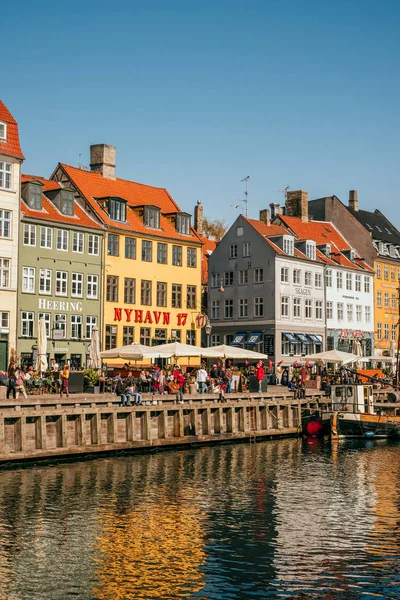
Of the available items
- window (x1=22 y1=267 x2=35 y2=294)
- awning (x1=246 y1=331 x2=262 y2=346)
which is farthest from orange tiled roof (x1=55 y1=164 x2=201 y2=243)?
awning (x1=246 y1=331 x2=262 y2=346)

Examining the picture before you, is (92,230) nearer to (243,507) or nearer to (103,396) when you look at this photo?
(103,396)

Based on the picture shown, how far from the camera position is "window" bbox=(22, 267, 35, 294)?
55219 millimetres

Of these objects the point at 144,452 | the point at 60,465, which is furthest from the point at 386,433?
the point at 60,465

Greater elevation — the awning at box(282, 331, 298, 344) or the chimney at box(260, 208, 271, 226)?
the chimney at box(260, 208, 271, 226)

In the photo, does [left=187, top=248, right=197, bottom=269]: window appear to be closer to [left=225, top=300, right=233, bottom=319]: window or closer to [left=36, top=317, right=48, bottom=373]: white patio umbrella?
[left=225, top=300, right=233, bottom=319]: window

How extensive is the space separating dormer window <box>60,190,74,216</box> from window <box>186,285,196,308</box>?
1227cm

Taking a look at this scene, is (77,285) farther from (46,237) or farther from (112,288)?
(46,237)

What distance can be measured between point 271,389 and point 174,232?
1816cm

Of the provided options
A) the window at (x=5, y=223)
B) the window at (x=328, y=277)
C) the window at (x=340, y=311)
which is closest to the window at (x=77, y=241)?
the window at (x=5, y=223)

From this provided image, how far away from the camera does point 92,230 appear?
59750 mm

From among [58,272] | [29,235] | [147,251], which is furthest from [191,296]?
[29,235]

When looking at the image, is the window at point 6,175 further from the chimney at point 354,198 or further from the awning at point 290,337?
the chimney at point 354,198

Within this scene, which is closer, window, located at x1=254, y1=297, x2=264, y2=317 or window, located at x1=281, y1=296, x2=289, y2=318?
window, located at x1=281, y1=296, x2=289, y2=318

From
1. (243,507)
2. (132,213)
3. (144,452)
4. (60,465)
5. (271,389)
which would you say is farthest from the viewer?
(132,213)
